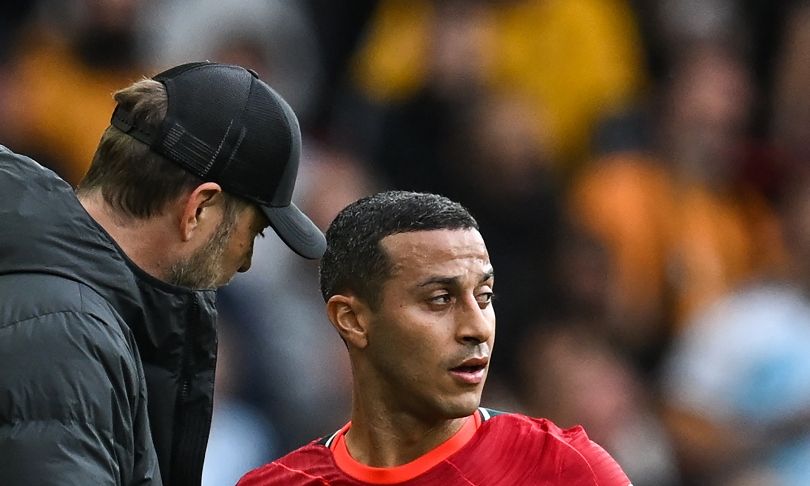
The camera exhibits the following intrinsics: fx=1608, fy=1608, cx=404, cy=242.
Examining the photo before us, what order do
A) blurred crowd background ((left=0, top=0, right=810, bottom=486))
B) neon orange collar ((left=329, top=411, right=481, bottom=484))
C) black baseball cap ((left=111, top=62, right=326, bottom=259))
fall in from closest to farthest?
black baseball cap ((left=111, top=62, right=326, bottom=259)) → neon orange collar ((left=329, top=411, right=481, bottom=484)) → blurred crowd background ((left=0, top=0, right=810, bottom=486))

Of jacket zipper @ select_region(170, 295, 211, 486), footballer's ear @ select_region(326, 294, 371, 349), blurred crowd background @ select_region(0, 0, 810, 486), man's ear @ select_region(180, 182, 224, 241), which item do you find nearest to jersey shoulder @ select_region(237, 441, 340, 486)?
jacket zipper @ select_region(170, 295, 211, 486)

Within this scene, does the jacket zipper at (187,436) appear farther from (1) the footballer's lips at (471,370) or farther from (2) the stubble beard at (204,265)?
(1) the footballer's lips at (471,370)

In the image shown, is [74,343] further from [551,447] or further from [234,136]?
[551,447]

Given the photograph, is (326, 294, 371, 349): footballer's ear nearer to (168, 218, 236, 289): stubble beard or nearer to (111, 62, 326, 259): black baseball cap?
(111, 62, 326, 259): black baseball cap

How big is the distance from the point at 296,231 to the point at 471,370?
1.56ft

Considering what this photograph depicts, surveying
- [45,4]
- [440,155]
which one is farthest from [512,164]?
[45,4]

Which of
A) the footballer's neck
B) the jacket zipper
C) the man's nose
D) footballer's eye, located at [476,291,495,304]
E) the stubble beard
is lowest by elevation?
the jacket zipper

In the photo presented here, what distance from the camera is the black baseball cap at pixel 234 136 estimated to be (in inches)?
129

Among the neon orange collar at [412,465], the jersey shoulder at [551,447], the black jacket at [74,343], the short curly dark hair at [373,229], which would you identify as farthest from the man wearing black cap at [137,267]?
the jersey shoulder at [551,447]

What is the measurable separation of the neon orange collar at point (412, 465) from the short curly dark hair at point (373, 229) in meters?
0.34

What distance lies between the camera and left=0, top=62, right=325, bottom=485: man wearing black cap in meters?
2.88

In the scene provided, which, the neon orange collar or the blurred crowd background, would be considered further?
the blurred crowd background

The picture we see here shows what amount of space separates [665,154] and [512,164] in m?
0.85

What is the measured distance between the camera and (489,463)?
3463 millimetres
